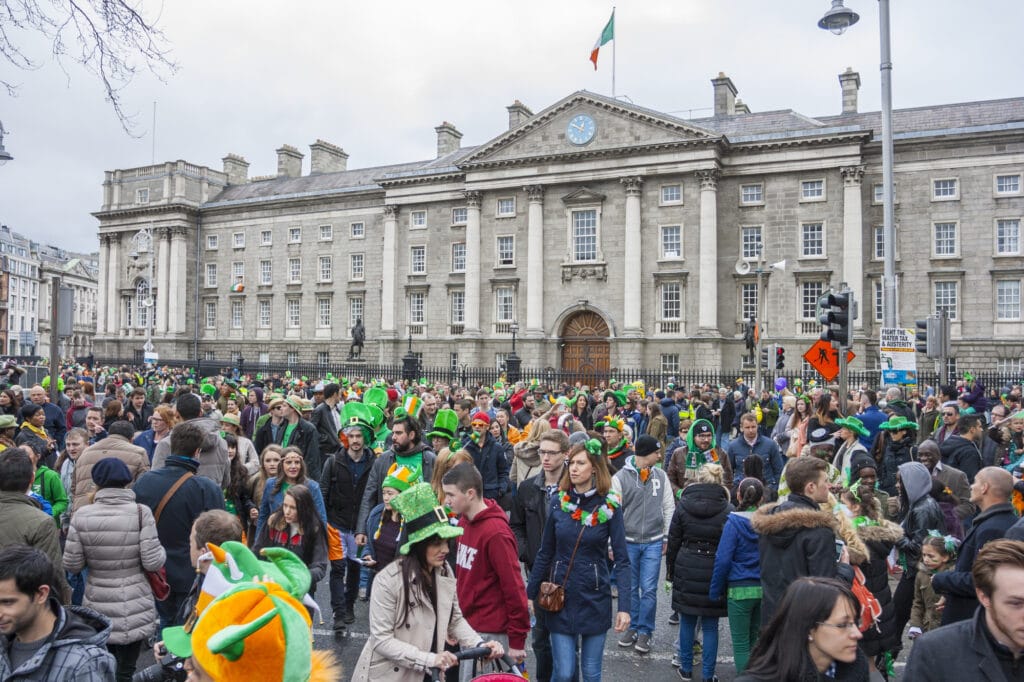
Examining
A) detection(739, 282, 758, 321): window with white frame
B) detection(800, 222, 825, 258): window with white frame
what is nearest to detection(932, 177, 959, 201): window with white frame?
detection(800, 222, 825, 258): window with white frame

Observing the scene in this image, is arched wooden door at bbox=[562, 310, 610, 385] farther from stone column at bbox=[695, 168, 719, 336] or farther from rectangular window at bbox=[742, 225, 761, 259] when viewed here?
rectangular window at bbox=[742, 225, 761, 259]

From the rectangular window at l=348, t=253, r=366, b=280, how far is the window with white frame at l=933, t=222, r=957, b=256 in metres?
33.3

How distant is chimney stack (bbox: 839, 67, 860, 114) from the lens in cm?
4341

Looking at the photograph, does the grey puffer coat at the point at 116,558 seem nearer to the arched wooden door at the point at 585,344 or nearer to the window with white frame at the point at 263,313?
the arched wooden door at the point at 585,344

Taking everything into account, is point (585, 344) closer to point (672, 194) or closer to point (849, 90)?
point (672, 194)

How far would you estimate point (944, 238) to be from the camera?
37.4 meters

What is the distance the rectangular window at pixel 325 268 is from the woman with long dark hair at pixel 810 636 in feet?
170

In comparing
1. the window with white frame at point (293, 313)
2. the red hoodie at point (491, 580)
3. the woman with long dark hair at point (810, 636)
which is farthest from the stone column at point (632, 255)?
the woman with long dark hair at point (810, 636)

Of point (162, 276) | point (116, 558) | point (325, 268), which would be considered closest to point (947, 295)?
point (325, 268)

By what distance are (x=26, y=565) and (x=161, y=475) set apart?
9.60 feet

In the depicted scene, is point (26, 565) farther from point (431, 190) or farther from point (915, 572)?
point (431, 190)

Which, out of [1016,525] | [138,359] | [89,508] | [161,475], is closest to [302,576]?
[89,508]

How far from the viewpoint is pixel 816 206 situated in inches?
1526

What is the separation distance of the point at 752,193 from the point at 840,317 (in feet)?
98.0
